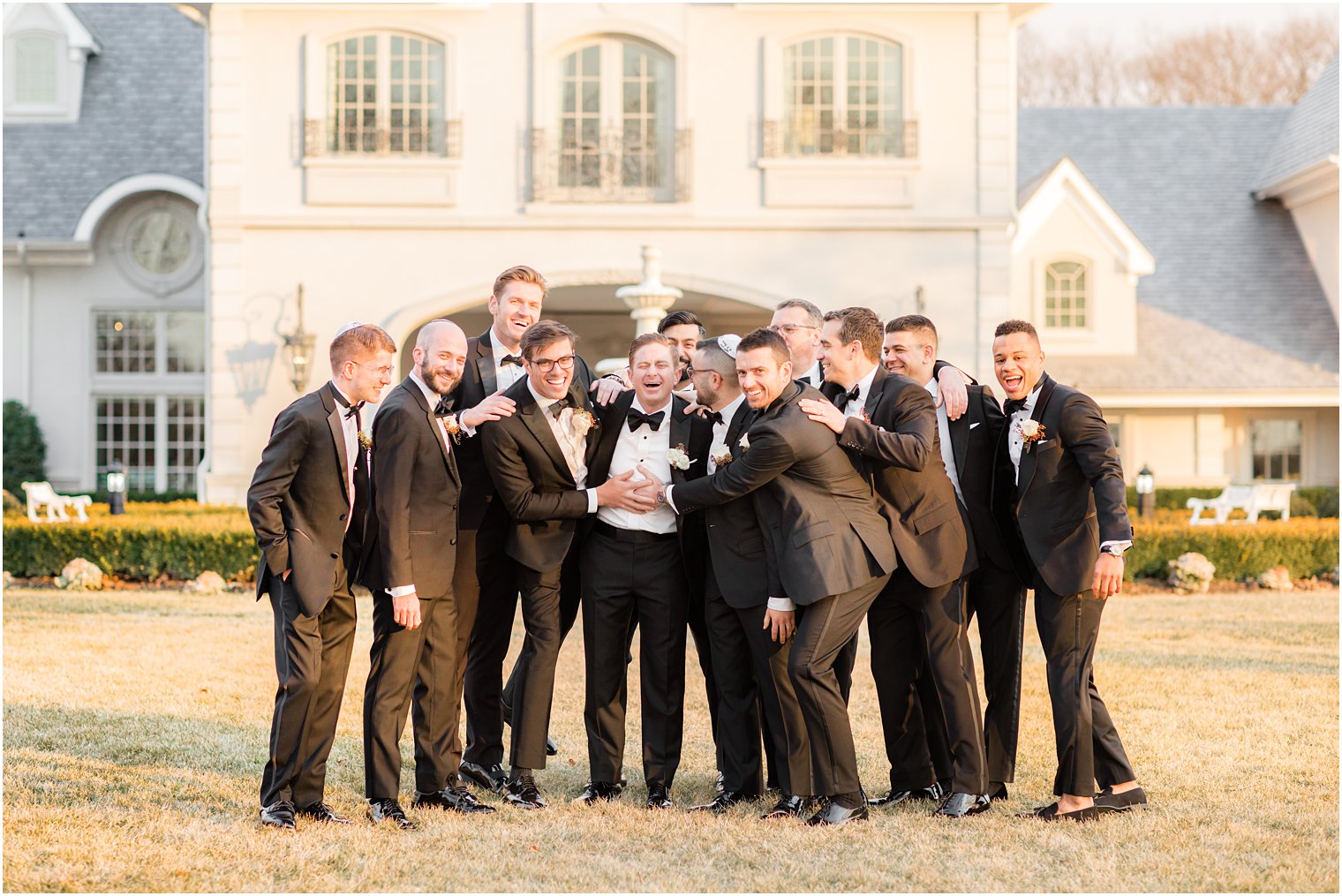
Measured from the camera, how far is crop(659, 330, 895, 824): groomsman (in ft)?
18.5

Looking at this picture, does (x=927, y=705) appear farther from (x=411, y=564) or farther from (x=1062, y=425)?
(x=411, y=564)

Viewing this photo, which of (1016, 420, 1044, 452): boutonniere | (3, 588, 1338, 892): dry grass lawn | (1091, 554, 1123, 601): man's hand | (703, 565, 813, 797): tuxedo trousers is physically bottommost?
(3, 588, 1338, 892): dry grass lawn

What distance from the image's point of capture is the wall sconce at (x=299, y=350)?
1723 cm

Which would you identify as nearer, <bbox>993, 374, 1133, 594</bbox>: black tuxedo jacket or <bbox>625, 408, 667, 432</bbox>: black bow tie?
<bbox>993, 374, 1133, 594</bbox>: black tuxedo jacket

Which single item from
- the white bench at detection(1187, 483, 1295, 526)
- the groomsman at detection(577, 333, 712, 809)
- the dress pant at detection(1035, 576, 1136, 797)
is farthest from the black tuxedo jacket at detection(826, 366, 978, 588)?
the white bench at detection(1187, 483, 1295, 526)

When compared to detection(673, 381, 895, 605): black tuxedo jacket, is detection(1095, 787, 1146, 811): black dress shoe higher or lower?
lower

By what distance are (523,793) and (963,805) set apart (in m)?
1.99

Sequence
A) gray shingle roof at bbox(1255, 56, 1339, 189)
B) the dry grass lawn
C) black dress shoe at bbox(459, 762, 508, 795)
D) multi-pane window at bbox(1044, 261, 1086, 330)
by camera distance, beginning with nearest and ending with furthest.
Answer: the dry grass lawn
black dress shoe at bbox(459, 762, 508, 795)
multi-pane window at bbox(1044, 261, 1086, 330)
gray shingle roof at bbox(1255, 56, 1339, 189)

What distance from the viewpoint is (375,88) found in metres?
17.4

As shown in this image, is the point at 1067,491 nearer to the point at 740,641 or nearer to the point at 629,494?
the point at 740,641

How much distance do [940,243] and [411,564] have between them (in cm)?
1327

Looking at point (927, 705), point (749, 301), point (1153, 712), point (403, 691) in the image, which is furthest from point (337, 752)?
point (749, 301)

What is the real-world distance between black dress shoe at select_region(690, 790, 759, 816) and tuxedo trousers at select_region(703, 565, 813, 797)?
0.02 metres

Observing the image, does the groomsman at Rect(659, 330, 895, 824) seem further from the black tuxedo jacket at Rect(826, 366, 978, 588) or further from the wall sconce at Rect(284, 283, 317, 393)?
the wall sconce at Rect(284, 283, 317, 393)
